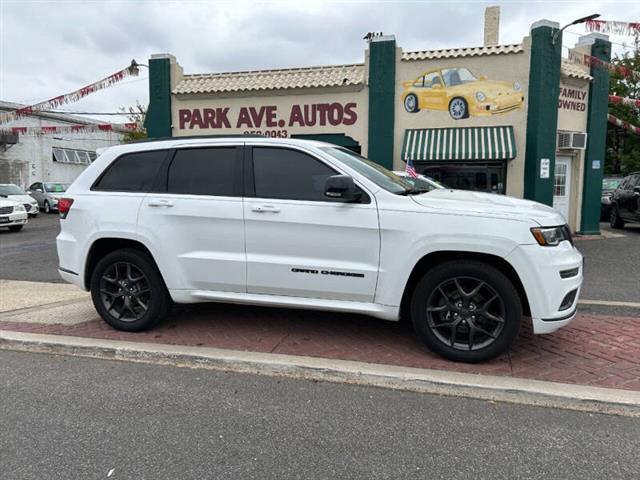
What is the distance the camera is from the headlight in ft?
12.5

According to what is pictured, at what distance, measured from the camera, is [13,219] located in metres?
15.9

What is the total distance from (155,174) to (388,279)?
8.12 feet

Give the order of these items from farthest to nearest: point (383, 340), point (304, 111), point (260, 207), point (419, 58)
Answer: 1. point (304, 111)
2. point (419, 58)
3. point (383, 340)
4. point (260, 207)

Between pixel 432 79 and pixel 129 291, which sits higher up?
pixel 432 79

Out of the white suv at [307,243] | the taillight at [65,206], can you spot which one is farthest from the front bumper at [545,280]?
the taillight at [65,206]

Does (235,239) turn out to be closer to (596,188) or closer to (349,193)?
(349,193)

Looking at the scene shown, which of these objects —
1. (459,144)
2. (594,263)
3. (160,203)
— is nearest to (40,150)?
(459,144)

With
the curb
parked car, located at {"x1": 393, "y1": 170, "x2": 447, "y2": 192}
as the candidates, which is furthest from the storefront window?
the curb

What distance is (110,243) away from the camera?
504cm

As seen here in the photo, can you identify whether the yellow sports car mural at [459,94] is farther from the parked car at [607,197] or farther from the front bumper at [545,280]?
the front bumper at [545,280]

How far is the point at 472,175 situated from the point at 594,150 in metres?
3.69

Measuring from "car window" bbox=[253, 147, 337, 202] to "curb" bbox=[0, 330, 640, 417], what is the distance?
139cm

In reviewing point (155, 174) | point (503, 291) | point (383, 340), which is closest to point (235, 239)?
point (155, 174)

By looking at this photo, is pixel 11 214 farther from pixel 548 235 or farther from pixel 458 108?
pixel 548 235
